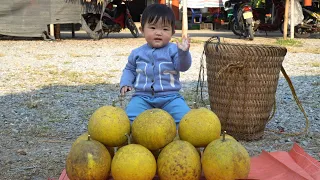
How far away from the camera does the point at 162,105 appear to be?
3492mm

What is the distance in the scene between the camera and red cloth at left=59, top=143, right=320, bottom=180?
2879mm

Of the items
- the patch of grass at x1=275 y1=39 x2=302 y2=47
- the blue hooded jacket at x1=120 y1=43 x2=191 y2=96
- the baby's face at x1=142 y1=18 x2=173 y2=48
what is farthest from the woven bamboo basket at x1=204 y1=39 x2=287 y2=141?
the patch of grass at x1=275 y1=39 x2=302 y2=47

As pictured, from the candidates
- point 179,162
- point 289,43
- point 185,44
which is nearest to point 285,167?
point 179,162

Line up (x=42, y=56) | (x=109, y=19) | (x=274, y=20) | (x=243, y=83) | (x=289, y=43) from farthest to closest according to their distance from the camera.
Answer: (x=274, y=20), (x=109, y=19), (x=289, y=43), (x=42, y=56), (x=243, y=83)

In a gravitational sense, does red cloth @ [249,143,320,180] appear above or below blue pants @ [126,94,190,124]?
below

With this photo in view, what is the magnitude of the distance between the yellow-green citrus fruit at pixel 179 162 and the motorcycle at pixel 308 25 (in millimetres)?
12585

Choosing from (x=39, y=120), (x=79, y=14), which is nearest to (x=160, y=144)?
(x=39, y=120)

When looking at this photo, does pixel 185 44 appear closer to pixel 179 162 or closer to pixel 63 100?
pixel 179 162

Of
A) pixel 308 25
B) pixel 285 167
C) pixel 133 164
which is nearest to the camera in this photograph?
pixel 133 164

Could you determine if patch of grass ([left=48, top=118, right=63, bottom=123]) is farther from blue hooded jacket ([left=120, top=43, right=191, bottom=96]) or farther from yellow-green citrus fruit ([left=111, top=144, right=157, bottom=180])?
yellow-green citrus fruit ([left=111, top=144, right=157, bottom=180])

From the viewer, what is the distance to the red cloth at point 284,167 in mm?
2879

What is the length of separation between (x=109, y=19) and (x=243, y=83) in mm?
10153

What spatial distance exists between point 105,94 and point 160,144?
384 cm

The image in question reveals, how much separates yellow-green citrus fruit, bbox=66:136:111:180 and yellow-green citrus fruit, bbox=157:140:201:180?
0.30 m
